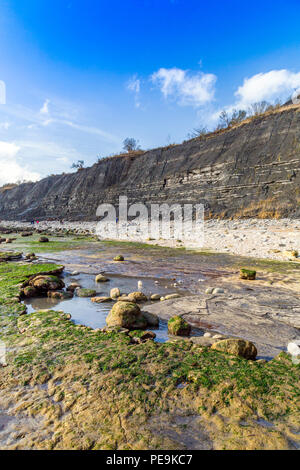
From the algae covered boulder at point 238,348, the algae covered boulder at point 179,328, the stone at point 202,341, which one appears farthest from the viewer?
the algae covered boulder at point 179,328

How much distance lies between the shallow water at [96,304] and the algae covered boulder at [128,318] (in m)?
0.28

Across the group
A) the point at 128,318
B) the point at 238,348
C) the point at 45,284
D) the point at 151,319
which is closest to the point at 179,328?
the point at 151,319

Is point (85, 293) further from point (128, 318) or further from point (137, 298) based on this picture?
point (128, 318)

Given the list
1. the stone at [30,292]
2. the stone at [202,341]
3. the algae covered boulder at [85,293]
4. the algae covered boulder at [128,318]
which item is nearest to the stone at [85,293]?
the algae covered boulder at [85,293]

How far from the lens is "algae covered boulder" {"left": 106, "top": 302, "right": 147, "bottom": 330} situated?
402 cm

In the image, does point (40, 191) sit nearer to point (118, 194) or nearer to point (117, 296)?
point (118, 194)

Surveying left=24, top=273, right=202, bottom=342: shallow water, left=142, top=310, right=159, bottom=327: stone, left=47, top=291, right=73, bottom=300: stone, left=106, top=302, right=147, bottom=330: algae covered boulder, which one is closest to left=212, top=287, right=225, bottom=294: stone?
left=24, top=273, right=202, bottom=342: shallow water

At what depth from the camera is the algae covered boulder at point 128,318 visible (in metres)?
4.02

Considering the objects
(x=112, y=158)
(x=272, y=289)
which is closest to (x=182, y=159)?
(x=112, y=158)

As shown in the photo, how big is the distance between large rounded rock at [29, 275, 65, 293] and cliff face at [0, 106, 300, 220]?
603 inches

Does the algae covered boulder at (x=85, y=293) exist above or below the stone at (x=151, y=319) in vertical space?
below

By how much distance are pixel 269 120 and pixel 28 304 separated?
2447cm

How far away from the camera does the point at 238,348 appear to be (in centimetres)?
311

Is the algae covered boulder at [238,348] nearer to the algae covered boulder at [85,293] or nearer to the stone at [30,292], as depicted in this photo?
the algae covered boulder at [85,293]
